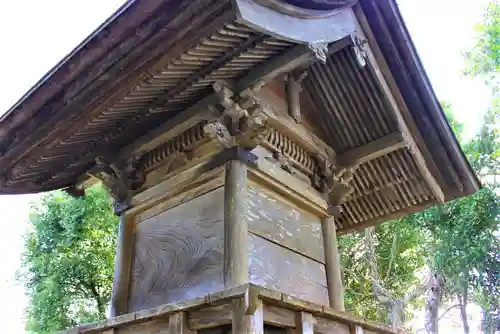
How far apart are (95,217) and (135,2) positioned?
7.48m

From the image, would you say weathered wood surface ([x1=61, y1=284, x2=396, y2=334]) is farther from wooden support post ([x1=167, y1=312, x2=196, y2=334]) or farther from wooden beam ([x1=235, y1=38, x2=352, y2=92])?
wooden beam ([x1=235, y1=38, x2=352, y2=92])

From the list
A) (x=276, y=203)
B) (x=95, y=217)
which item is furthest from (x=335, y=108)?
(x=95, y=217)

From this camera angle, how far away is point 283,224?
3.70 m

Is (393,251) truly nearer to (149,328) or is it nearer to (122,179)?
(122,179)

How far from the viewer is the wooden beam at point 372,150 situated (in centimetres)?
415

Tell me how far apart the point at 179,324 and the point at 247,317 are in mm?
467

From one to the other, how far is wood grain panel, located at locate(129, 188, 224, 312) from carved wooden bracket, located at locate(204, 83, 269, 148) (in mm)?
450

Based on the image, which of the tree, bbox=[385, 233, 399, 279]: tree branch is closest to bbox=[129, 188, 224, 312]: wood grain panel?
the tree

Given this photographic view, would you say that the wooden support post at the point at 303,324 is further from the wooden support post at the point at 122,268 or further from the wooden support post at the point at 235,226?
the wooden support post at the point at 122,268

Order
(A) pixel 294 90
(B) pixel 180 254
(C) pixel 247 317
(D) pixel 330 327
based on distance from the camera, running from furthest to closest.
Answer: (A) pixel 294 90
(B) pixel 180 254
(D) pixel 330 327
(C) pixel 247 317

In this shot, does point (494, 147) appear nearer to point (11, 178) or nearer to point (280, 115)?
point (280, 115)

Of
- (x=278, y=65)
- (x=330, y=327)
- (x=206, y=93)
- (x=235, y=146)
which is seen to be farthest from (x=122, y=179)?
(x=330, y=327)

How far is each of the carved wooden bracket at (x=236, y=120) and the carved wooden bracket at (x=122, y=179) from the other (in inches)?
45.3

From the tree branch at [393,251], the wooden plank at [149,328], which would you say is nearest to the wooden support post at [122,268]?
the wooden plank at [149,328]
